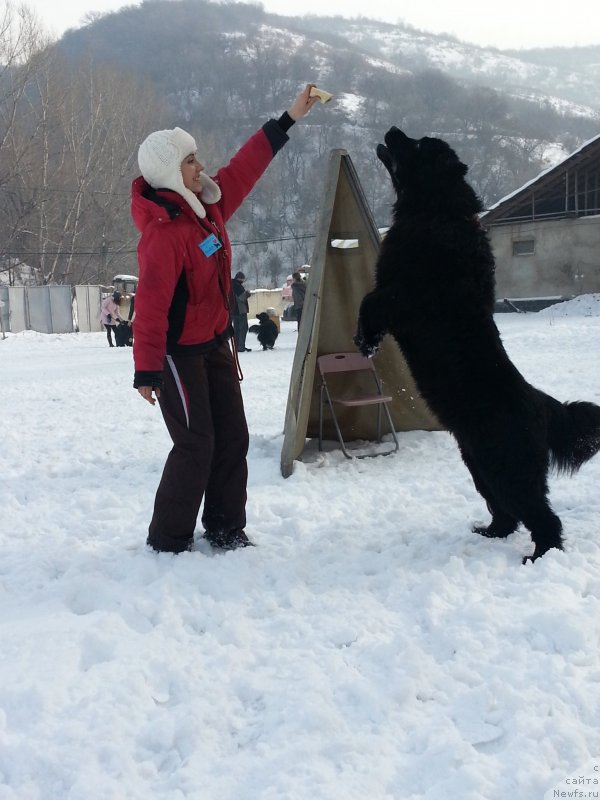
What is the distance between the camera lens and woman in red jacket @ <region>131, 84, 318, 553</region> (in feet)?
9.53

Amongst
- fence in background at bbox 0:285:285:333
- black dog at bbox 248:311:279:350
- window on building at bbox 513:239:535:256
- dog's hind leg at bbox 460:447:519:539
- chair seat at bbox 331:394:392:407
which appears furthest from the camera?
fence in background at bbox 0:285:285:333

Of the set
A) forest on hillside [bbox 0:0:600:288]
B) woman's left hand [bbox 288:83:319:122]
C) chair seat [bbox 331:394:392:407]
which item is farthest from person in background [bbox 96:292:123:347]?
woman's left hand [bbox 288:83:319:122]

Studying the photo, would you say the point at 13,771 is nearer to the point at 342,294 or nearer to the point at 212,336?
the point at 212,336

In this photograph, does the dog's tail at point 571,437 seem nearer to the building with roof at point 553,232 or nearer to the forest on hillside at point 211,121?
the forest on hillside at point 211,121

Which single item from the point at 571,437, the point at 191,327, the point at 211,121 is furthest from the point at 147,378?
the point at 211,121

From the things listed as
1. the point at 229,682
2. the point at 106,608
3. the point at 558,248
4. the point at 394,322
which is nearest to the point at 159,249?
the point at 394,322

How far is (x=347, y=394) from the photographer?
5402mm

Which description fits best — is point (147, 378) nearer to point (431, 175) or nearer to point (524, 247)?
point (431, 175)

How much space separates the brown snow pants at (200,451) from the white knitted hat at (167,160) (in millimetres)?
713

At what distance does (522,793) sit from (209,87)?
383ft

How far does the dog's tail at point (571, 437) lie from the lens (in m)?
3.13

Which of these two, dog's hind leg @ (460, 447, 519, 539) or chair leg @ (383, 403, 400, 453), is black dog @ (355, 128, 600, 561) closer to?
dog's hind leg @ (460, 447, 519, 539)

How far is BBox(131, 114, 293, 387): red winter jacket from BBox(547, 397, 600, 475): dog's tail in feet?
5.24

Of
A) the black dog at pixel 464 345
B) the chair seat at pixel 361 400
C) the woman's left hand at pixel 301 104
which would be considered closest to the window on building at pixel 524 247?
the chair seat at pixel 361 400
